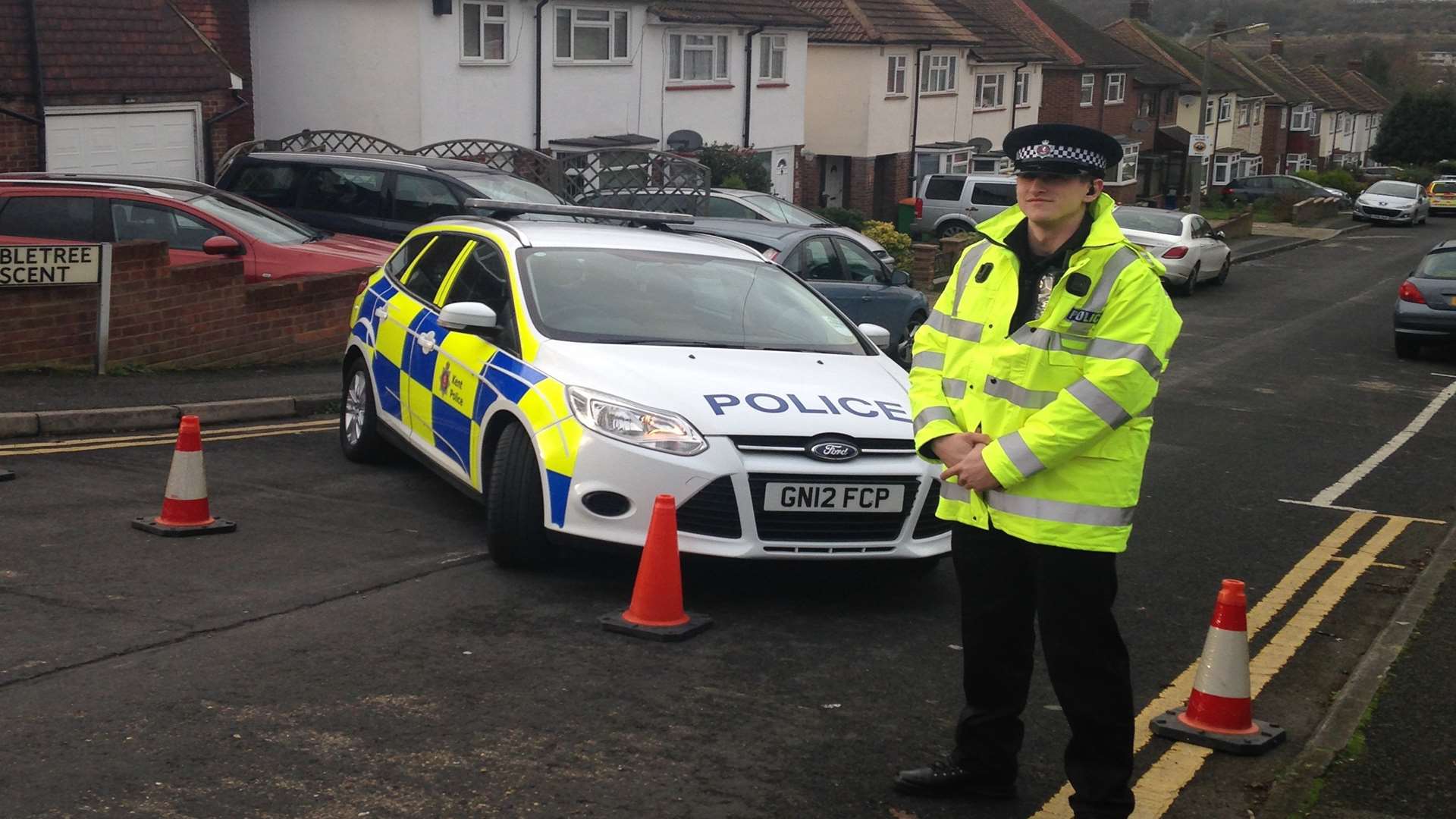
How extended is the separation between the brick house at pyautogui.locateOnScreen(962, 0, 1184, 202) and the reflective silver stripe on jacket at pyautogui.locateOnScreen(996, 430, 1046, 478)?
165 ft

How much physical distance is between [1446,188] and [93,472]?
6404 cm

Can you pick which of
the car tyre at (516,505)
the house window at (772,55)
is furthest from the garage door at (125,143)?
the house window at (772,55)

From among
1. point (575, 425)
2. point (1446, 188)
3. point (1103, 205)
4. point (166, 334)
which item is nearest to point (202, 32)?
point (166, 334)

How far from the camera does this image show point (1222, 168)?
244 feet

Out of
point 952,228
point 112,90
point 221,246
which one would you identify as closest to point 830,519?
point 221,246

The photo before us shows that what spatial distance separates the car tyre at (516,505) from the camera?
689 cm

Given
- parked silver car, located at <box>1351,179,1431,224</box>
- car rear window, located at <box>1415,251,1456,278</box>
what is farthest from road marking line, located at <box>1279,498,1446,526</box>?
parked silver car, located at <box>1351,179,1431,224</box>

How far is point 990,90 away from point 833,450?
142 feet

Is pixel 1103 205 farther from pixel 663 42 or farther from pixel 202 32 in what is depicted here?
pixel 663 42

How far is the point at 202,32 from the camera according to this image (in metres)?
23.9

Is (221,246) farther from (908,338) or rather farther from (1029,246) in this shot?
(1029,246)

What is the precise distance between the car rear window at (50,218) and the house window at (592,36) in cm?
1529

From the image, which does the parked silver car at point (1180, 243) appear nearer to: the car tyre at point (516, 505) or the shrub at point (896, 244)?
the shrub at point (896, 244)

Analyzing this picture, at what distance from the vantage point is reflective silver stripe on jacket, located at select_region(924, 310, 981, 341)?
4398mm
